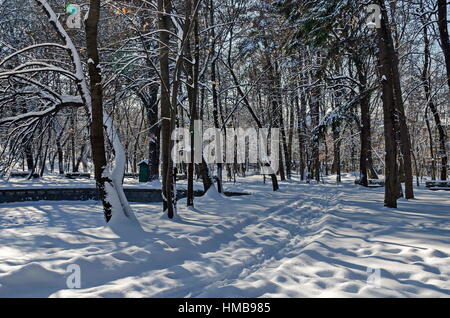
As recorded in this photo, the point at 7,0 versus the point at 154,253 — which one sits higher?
the point at 7,0

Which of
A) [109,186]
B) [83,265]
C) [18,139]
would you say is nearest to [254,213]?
[109,186]

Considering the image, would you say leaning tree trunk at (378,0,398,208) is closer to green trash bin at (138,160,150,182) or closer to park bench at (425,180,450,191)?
park bench at (425,180,450,191)

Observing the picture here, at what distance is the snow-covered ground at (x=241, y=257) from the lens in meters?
4.34

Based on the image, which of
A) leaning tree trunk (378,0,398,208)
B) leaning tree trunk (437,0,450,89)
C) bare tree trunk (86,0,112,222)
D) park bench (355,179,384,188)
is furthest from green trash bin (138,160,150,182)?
leaning tree trunk (437,0,450,89)

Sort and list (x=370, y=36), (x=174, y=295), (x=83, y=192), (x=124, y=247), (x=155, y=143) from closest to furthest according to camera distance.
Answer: (x=174, y=295)
(x=124, y=247)
(x=370, y=36)
(x=83, y=192)
(x=155, y=143)

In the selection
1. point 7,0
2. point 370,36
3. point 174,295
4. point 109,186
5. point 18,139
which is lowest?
point 174,295

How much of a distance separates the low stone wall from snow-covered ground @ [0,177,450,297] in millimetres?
7465

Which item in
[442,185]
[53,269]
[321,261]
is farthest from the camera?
[442,185]

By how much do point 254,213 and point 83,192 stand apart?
414 inches

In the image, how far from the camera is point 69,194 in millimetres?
17141

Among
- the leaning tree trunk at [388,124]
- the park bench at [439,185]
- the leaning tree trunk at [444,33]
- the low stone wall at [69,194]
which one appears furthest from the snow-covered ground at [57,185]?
the park bench at [439,185]

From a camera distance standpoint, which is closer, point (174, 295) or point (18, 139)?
point (174, 295)

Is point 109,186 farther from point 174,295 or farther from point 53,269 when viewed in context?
point 174,295

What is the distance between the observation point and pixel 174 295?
4.25 meters
